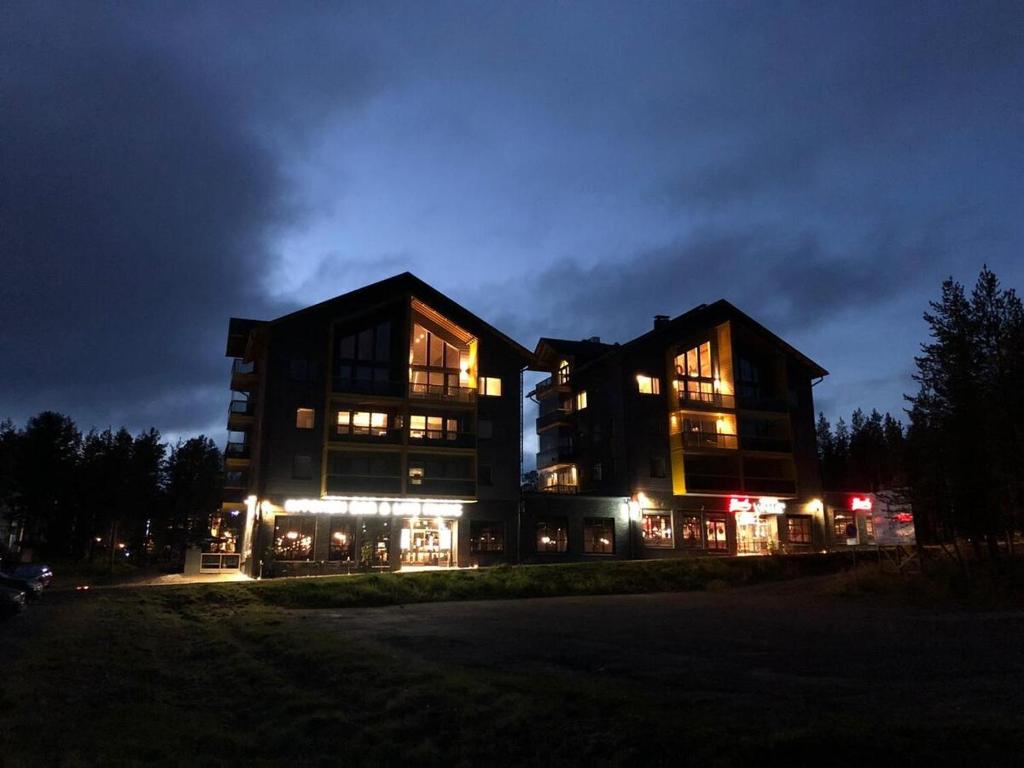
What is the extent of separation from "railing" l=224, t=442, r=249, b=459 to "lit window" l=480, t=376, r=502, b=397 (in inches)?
680

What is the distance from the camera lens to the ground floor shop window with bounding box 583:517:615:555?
53.4 metres

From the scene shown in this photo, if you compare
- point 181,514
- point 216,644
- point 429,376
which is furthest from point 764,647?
point 181,514

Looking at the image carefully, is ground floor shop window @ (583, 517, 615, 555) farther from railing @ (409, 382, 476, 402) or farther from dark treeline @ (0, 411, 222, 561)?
dark treeline @ (0, 411, 222, 561)

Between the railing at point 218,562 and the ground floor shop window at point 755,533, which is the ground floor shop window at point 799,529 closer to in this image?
the ground floor shop window at point 755,533

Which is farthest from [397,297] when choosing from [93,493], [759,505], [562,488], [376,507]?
[93,493]

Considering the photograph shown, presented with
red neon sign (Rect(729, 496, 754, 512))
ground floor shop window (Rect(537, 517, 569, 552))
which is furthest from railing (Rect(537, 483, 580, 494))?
red neon sign (Rect(729, 496, 754, 512))

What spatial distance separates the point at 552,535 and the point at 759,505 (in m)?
16.9

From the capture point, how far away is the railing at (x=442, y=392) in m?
51.3

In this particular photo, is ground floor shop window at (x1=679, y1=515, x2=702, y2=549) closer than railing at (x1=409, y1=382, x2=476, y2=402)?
No

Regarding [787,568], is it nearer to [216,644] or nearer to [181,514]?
[216,644]

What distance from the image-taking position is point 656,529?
55219 mm

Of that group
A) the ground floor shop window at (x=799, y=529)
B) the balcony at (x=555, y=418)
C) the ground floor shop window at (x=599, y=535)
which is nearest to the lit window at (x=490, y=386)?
the ground floor shop window at (x=599, y=535)

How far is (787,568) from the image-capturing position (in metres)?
43.7

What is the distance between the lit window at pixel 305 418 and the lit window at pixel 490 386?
38.2ft
